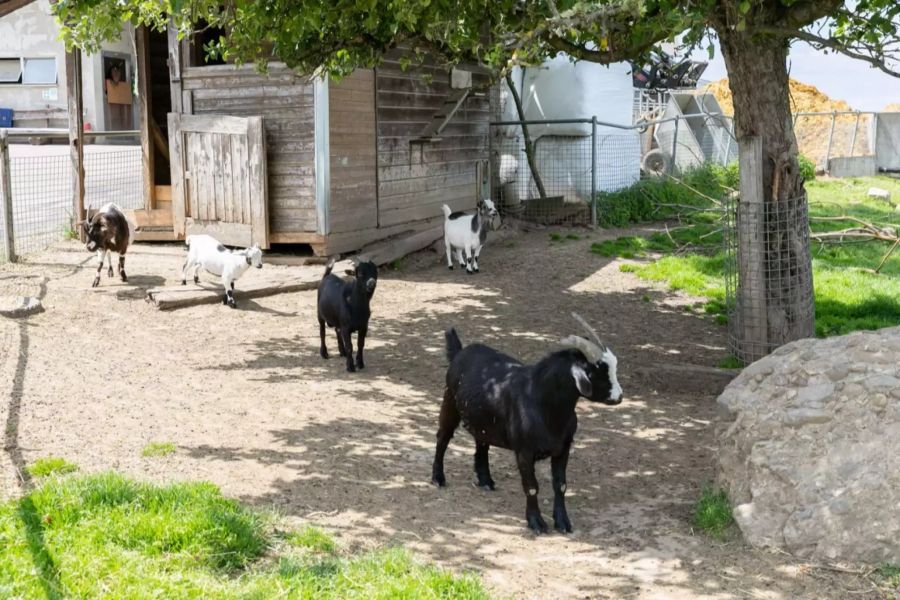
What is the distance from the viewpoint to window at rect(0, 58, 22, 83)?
31922 mm

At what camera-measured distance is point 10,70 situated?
3203 centimetres

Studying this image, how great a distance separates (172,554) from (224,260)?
24.0ft

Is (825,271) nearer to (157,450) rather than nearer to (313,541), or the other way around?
(157,450)

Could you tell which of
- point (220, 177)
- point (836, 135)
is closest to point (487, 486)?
point (220, 177)

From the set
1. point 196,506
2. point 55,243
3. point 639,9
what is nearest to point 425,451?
point 196,506

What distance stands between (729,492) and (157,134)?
42.9ft

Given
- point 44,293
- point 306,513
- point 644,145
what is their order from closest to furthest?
point 306,513
point 44,293
point 644,145

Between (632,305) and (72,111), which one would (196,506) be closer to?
(632,305)

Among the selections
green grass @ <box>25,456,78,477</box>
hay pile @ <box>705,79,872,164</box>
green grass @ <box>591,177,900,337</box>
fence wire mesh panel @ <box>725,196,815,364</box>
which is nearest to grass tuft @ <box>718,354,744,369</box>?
fence wire mesh panel @ <box>725,196,815,364</box>

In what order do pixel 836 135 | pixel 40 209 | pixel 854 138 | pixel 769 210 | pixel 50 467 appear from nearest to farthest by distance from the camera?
pixel 50 467 < pixel 769 210 < pixel 40 209 < pixel 854 138 < pixel 836 135

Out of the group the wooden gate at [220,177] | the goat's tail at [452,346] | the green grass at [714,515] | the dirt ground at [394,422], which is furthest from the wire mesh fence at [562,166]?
the green grass at [714,515]

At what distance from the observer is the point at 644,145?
2580 centimetres

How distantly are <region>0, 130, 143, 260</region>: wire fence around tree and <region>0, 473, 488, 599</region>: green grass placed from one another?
361 inches

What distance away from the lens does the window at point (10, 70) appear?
31.9 meters
